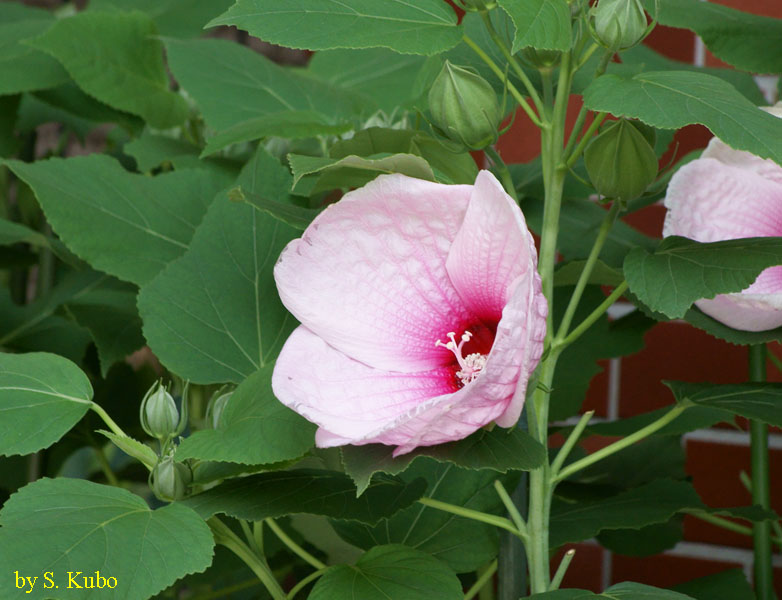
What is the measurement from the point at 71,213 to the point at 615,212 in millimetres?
324

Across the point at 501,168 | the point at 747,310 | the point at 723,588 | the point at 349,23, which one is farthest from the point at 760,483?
the point at 349,23

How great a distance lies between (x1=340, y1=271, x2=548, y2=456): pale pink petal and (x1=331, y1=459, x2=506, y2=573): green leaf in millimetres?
163

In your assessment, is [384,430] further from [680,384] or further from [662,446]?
[662,446]

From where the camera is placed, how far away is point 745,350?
830mm

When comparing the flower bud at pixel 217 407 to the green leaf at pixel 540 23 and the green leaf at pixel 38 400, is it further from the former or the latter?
the green leaf at pixel 540 23

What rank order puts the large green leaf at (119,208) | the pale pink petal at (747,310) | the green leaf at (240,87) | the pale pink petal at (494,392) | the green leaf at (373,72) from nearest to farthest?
1. the pale pink petal at (494,392)
2. the pale pink petal at (747,310)
3. the large green leaf at (119,208)
4. the green leaf at (240,87)
5. the green leaf at (373,72)

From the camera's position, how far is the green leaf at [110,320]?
64 cm

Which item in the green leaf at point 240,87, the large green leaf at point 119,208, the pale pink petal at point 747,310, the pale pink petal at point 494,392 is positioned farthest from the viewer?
the green leaf at point 240,87

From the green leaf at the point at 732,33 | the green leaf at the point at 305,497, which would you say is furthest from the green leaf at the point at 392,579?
the green leaf at the point at 732,33

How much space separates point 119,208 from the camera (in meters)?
0.59

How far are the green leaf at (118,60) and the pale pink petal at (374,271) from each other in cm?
37

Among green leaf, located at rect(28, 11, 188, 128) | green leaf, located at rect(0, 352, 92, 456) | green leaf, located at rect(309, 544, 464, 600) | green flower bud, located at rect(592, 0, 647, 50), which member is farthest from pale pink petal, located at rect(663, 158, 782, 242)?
green leaf, located at rect(28, 11, 188, 128)

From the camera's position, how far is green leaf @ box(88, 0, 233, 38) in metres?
0.84

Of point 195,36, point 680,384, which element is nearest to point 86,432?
point 195,36
